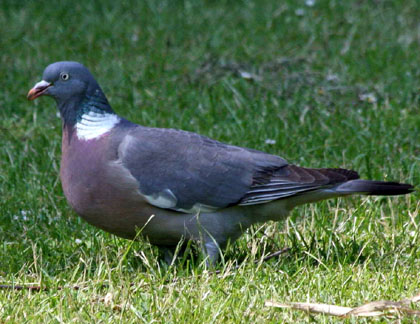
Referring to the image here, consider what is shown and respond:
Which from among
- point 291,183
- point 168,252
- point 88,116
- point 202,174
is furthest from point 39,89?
point 291,183

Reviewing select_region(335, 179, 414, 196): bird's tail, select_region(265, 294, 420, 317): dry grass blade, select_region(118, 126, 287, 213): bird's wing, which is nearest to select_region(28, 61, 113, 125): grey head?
select_region(118, 126, 287, 213): bird's wing

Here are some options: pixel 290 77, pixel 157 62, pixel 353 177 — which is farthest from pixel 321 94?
pixel 353 177

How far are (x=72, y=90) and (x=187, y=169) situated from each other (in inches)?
28.7

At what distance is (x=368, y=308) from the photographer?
3.08 meters

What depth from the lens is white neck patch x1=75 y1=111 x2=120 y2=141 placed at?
4.09 meters

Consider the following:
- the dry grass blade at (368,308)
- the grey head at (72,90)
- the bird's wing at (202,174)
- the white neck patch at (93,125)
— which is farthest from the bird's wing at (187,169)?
→ the dry grass blade at (368,308)

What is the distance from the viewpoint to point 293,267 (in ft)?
12.8

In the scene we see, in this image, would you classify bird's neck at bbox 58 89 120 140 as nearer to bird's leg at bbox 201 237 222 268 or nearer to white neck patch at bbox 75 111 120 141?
white neck patch at bbox 75 111 120 141

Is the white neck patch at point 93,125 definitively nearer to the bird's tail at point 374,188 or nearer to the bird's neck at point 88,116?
the bird's neck at point 88,116

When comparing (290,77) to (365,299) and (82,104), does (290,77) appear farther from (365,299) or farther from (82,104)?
(365,299)

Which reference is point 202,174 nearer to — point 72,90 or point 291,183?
point 291,183

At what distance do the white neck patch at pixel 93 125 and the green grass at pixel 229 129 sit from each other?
596 millimetres

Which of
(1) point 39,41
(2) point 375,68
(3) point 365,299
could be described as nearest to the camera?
(3) point 365,299

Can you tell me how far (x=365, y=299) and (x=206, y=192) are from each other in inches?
41.0
